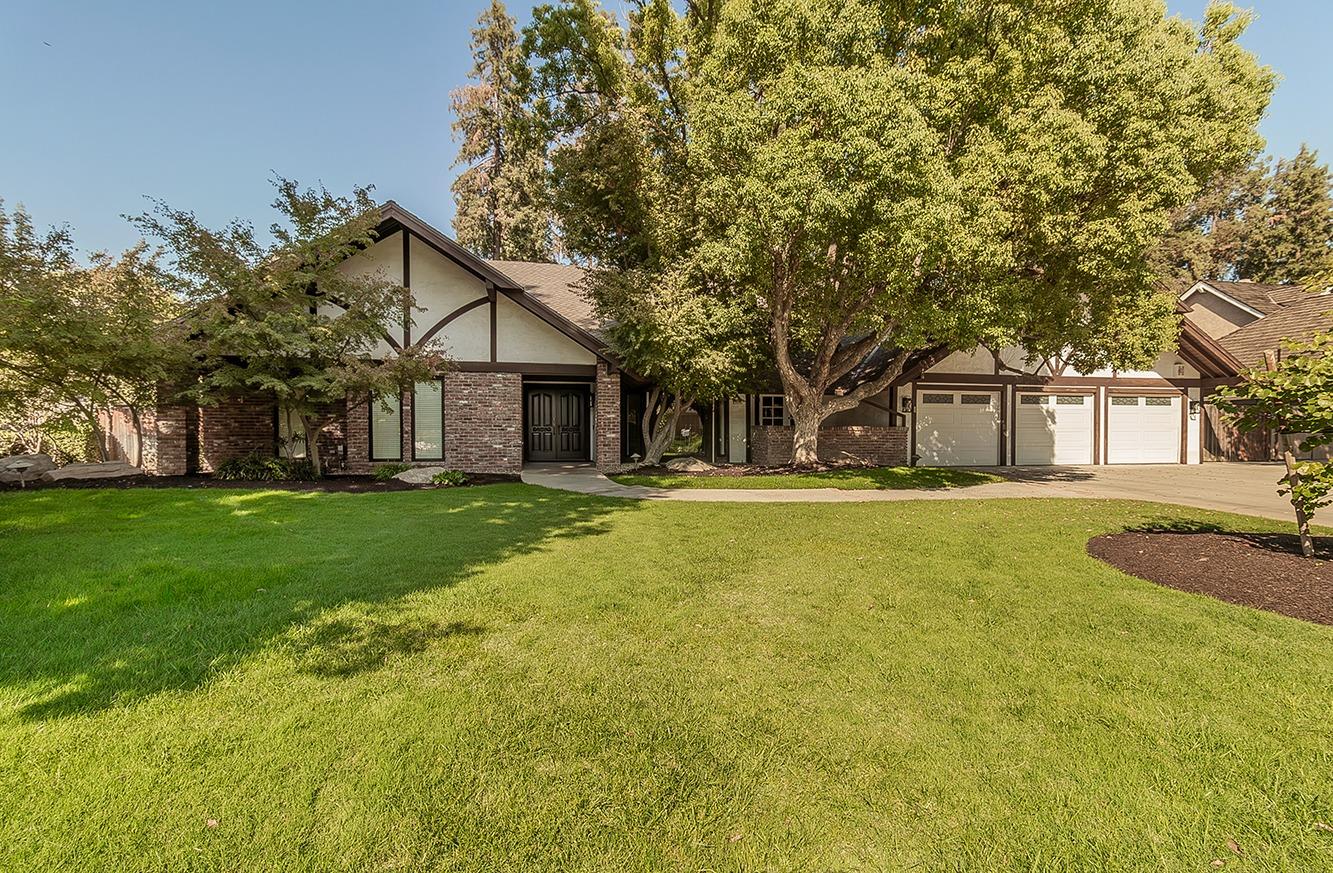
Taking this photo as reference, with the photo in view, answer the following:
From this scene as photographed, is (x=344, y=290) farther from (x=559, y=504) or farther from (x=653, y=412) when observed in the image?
(x=653, y=412)

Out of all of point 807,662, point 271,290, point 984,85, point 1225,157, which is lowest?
point 807,662

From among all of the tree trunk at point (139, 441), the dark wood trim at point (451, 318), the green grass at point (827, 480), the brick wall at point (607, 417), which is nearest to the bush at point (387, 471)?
the dark wood trim at point (451, 318)

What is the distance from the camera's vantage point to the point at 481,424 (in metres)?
13.1

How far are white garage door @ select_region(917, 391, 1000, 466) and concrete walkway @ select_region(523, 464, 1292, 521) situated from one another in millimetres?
2244

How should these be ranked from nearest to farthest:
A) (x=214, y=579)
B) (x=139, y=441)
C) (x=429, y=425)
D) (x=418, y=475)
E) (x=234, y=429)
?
(x=214, y=579) < (x=418, y=475) < (x=234, y=429) < (x=139, y=441) < (x=429, y=425)

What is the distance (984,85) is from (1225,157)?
172 inches

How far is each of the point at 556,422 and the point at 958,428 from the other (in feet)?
39.7

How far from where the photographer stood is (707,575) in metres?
5.29

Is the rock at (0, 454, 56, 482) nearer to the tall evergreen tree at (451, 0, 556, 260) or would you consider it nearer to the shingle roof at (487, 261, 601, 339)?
the shingle roof at (487, 261, 601, 339)

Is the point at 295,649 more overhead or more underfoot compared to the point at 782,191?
more underfoot

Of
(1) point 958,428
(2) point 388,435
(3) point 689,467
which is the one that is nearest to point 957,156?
(3) point 689,467

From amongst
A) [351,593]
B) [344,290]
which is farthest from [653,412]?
[351,593]

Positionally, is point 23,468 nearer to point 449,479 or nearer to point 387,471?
point 387,471

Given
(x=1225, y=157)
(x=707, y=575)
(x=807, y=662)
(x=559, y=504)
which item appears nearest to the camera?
(x=807, y=662)
